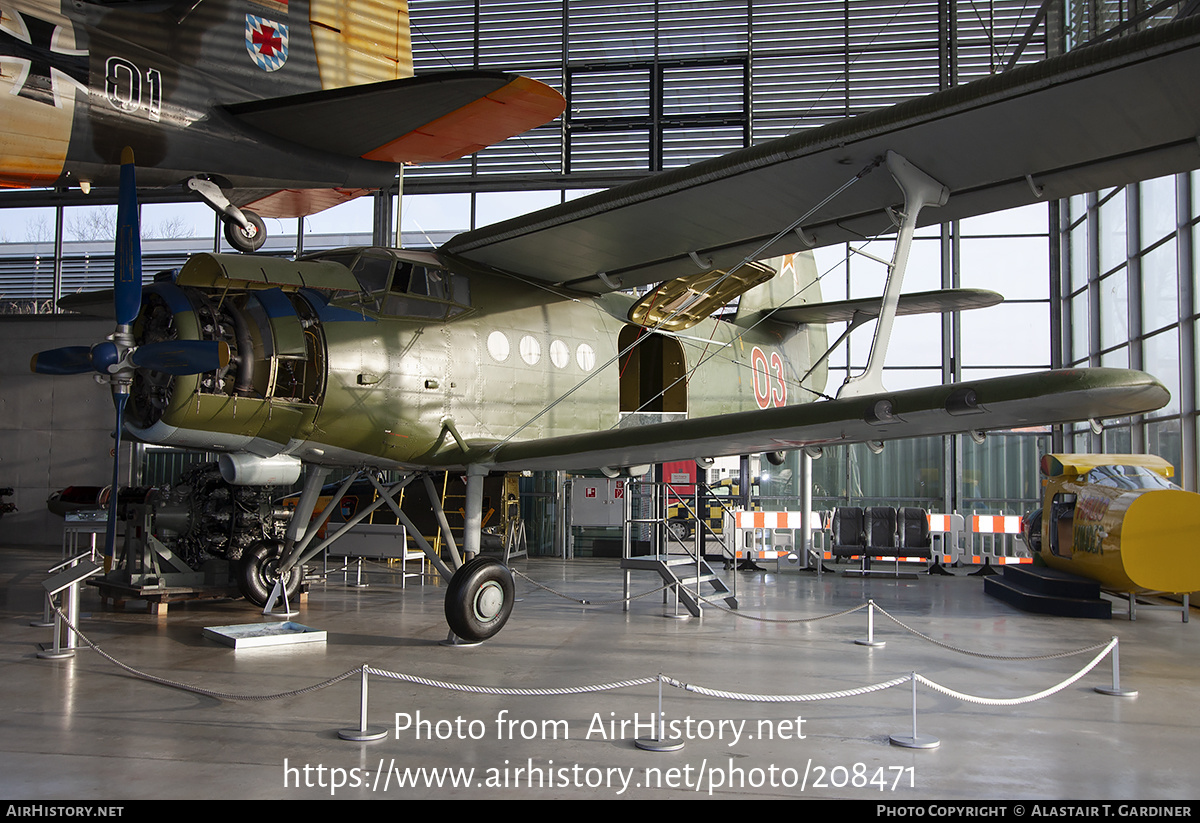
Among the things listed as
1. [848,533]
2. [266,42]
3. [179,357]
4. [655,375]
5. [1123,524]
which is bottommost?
[848,533]

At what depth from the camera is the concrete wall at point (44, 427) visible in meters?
21.7

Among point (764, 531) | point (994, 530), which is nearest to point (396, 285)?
point (764, 531)

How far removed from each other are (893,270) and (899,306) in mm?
4435

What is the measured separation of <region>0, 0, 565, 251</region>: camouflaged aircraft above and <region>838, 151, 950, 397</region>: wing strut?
11.6 ft

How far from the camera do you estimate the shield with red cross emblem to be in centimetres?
1031

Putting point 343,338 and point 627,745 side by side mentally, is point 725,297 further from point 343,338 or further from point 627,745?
point 627,745

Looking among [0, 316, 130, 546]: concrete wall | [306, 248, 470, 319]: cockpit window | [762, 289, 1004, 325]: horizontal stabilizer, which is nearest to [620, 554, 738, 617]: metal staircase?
[762, 289, 1004, 325]: horizontal stabilizer

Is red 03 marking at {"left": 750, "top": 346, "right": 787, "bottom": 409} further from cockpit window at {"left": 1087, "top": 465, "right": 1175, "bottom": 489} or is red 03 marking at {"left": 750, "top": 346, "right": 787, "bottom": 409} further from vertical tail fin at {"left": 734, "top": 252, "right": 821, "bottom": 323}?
cockpit window at {"left": 1087, "top": 465, "right": 1175, "bottom": 489}

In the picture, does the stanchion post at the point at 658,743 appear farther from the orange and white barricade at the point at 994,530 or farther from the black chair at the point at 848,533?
the orange and white barricade at the point at 994,530

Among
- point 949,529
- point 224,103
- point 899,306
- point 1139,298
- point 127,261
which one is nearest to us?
point 127,261

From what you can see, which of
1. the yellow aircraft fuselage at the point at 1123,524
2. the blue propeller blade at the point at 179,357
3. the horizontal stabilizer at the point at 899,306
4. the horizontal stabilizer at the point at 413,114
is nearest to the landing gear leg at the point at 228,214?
the horizontal stabilizer at the point at 413,114

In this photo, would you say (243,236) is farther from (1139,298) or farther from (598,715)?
(1139,298)

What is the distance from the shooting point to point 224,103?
950cm

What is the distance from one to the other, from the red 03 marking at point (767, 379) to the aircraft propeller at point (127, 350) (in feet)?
24.4
